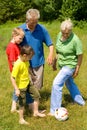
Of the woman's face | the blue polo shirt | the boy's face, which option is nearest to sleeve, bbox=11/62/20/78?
the boy's face

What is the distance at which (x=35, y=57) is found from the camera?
7.27m

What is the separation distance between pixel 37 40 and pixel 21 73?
30.7 inches

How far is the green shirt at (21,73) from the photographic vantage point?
658 cm

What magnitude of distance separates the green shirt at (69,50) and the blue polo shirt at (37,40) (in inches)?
9.6

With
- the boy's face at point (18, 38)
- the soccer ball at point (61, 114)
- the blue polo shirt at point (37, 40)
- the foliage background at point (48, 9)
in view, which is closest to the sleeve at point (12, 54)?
the boy's face at point (18, 38)

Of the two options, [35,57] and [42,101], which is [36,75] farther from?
[42,101]

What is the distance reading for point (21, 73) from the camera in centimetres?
673

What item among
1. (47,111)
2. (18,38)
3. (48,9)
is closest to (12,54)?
(18,38)

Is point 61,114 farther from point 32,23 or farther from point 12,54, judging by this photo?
point 32,23

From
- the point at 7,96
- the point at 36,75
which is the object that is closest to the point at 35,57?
the point at 36,75

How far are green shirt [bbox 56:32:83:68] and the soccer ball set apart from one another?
0.82 m

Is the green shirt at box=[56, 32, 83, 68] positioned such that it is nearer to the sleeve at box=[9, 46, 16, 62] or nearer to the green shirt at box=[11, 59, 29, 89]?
the green shirt at box=[11, 59, 29, 89]

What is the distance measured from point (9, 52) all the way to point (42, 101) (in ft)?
5.90

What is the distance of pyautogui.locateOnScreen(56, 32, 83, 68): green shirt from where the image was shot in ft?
23.3
